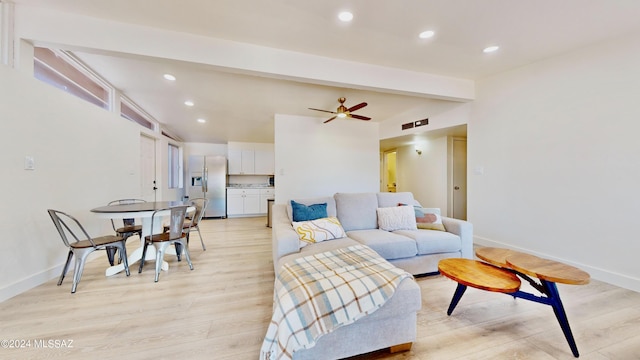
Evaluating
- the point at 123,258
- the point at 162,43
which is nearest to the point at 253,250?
the point at 123,258

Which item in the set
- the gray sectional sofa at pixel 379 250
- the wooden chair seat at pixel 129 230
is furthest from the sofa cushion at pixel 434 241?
the wooden chair seat at pixel 129 230

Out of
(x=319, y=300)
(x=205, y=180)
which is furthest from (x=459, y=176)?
(x=205, y=180)

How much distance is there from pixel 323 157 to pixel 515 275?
3.84 metres

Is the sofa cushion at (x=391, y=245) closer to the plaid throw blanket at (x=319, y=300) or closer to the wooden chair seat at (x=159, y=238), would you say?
the plaid throw blanket at (x=319, y=300)

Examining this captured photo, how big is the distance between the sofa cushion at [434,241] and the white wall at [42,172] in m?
3.62

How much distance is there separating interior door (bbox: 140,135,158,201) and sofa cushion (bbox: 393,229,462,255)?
16.9 feet

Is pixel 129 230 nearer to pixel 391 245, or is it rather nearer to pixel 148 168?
pixel 148 168

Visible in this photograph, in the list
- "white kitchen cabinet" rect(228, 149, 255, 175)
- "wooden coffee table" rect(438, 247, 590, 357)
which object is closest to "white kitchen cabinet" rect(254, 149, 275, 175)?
"white kitchen cabinet" rect(228, 149, 255, 175)

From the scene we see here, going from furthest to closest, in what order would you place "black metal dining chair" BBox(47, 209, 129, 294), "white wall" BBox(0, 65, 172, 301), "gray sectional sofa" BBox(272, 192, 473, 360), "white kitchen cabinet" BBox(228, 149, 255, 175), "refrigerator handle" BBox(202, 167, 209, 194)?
"white kitchen cabinet" BBox(228, 149, 255, 175) < "refrigerator handle" BBox(202, 167, 209, 194) < "black metal dining chair" BBox(47, 209, 129, 294) < "white wall" BBox(0, 65, 172, 301) < "gray sectional sofa" BBox(272, 192, 473, 360)

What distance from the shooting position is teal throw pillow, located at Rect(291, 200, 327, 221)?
2.67m

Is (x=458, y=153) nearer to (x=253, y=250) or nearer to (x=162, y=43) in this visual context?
(x=253, y=250)

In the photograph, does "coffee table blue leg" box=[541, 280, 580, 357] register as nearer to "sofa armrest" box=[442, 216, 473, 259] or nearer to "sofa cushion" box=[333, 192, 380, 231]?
"sofa armrest" box=[442, 216, 473, 259]

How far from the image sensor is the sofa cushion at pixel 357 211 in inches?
117

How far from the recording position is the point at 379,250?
2.44 metres
